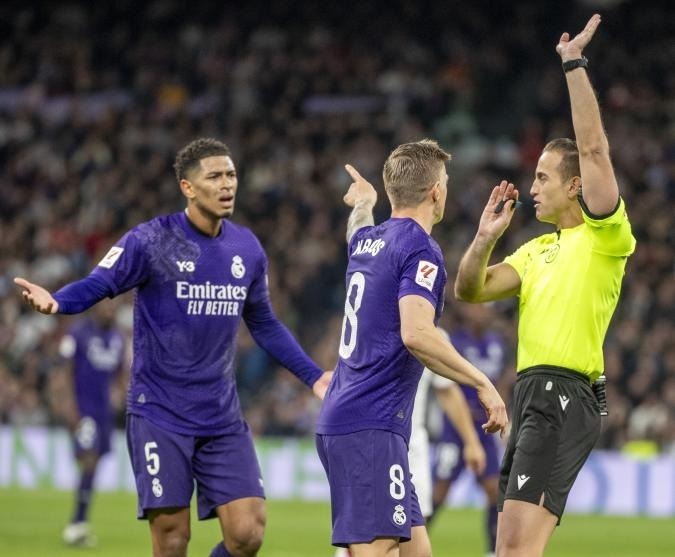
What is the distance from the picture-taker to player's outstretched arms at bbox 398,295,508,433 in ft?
20.6

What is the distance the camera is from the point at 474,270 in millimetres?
7234

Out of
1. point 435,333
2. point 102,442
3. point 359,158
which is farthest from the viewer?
point 359,158

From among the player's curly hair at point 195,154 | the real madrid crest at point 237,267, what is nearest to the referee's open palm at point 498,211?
the real madrid crest at point 237,267

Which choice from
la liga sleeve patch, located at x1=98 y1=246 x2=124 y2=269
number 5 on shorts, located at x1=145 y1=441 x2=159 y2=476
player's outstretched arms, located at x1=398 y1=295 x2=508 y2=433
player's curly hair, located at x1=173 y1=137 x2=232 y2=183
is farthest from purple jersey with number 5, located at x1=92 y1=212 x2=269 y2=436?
player's outstretched arms, located at x1=398 y1=295 x2=508 y2=433

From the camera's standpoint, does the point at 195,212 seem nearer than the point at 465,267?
No

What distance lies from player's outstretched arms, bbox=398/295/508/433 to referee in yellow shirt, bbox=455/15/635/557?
76cm

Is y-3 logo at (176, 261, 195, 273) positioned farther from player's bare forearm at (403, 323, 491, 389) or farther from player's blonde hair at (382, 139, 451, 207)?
player's bare forearm at (403, 323, 491, 389)

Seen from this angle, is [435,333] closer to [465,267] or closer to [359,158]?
[465,267]

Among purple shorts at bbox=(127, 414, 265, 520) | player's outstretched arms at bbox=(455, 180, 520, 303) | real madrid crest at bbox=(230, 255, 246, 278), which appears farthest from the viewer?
real madrid crest at bbox=(230, 255, 246, 278)

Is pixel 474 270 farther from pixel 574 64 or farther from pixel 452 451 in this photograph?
pixel 452 451

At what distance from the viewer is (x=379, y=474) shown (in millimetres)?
6477

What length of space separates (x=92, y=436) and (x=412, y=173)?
8.50 metres

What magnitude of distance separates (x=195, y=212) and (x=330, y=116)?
17319mm

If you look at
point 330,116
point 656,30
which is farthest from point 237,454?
point 656,30
